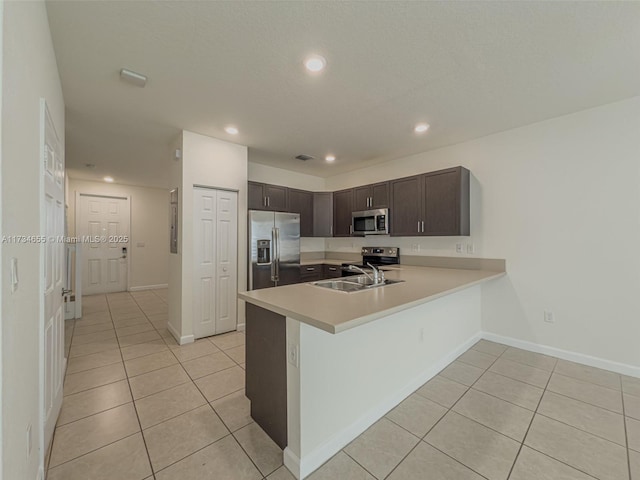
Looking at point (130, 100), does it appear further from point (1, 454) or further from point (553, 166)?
point (553, 166)

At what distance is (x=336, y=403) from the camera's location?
66.6 inches

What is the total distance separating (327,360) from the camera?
1642 millimetres

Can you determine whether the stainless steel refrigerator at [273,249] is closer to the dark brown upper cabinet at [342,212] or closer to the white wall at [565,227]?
the dark brown upper cabinet at [342,212]

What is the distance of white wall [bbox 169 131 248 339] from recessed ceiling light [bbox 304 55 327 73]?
196 cm

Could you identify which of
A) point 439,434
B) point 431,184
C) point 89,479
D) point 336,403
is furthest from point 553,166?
point 89,479

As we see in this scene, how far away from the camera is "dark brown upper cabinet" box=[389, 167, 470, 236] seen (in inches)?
132

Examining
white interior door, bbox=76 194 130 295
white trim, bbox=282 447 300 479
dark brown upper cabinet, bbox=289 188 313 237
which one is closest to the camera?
white trim, bbox=282 447 300 479

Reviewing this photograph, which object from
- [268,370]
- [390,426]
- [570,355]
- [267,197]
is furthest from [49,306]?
[570,355]

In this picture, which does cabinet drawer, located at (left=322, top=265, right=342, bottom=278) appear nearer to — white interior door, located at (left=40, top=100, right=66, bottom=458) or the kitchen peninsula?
the kitchen peninsula

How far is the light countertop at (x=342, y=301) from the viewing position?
4.49 ft

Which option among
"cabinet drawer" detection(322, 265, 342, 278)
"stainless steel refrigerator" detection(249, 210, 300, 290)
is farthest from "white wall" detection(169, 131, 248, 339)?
"cabinet drawer" detection(322, 265, 342, 278)

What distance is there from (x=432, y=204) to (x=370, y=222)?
101cm

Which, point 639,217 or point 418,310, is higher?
point 639,217

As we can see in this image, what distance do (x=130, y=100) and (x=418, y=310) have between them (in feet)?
10.9
